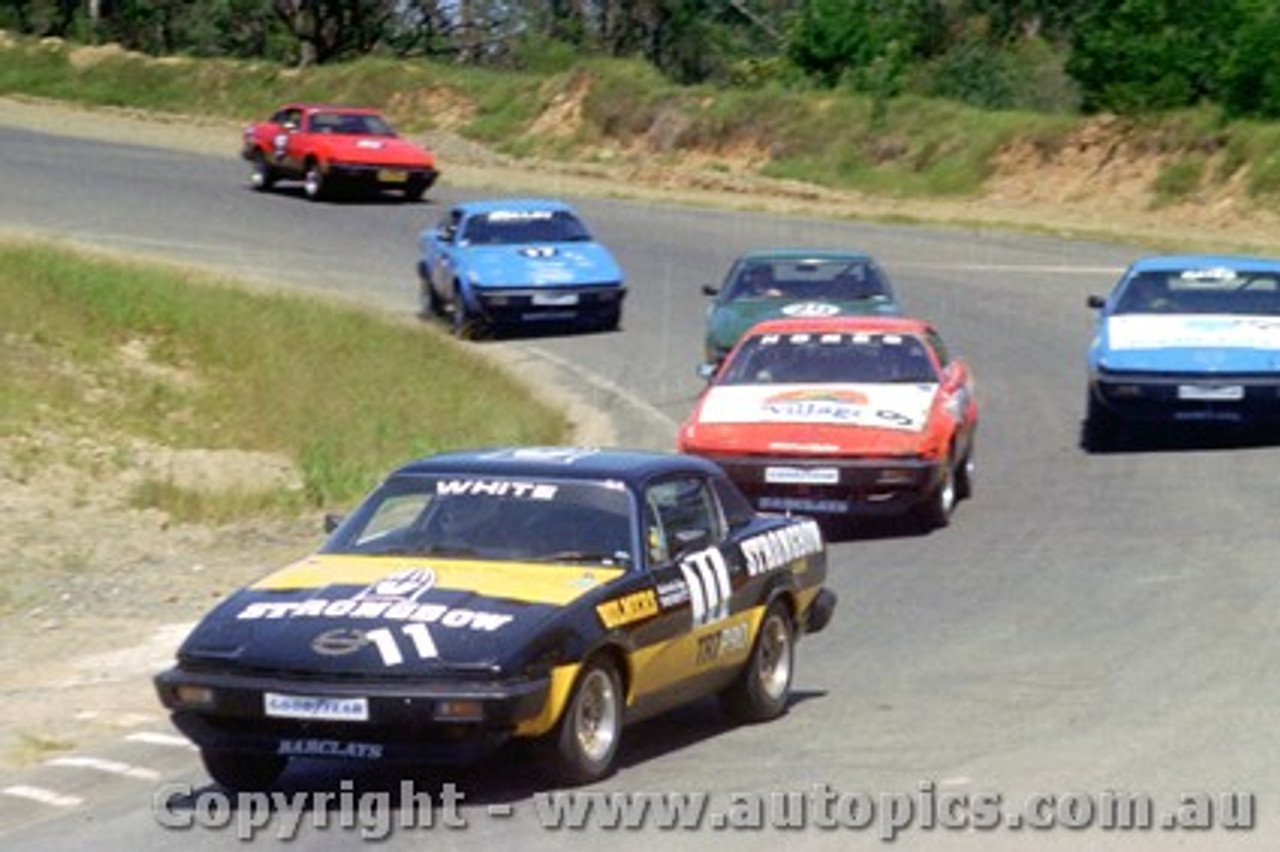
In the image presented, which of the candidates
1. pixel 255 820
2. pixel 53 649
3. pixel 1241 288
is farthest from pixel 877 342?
pixel 255 820

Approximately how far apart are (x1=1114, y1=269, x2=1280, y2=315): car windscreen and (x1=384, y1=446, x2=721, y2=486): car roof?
12.1 metres

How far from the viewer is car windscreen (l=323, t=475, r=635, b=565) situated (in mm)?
11250

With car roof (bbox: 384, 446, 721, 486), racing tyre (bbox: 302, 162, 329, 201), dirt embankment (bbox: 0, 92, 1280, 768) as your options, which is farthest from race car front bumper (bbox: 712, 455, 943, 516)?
racing tyre (bbox: 302, 162, 329, 201)

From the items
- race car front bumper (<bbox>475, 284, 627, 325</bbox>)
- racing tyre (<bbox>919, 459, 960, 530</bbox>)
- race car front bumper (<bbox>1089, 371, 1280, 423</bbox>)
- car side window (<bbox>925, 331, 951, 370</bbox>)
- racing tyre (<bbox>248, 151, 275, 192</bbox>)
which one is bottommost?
racing tyre (<bbox>248, 151, 275, 192</bbox>)

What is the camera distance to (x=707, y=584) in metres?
11.6

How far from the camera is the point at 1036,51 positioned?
65.3 m

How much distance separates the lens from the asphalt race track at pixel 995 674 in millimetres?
9836

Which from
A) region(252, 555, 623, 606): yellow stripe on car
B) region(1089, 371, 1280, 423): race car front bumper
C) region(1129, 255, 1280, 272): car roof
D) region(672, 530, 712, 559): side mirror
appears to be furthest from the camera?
region(1129, 255, 1280, 272): car roof

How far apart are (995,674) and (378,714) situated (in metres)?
4.43

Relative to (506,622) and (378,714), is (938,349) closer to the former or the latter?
(506,622)

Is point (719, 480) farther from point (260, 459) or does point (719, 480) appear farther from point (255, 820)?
point (260, 459)

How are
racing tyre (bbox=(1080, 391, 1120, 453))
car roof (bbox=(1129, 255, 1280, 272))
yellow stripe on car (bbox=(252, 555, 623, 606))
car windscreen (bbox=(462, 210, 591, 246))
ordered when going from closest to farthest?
yellow stripe on car (bbox=(252, 555, 623, 606)), racing tyre (bbox=(1080, 391, 1120, 453)), car roof (bbox=(1129, 255, 1280, 272)), car windscreen (bbox=(462, 210, 591, 246))

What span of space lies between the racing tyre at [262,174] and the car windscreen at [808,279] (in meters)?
20.4

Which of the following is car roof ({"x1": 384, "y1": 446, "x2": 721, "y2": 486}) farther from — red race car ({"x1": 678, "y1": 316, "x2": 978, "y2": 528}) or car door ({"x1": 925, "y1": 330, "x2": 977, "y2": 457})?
car door ({"x1": 925, "y1": 330, "x2": 977, "y2": 457})
